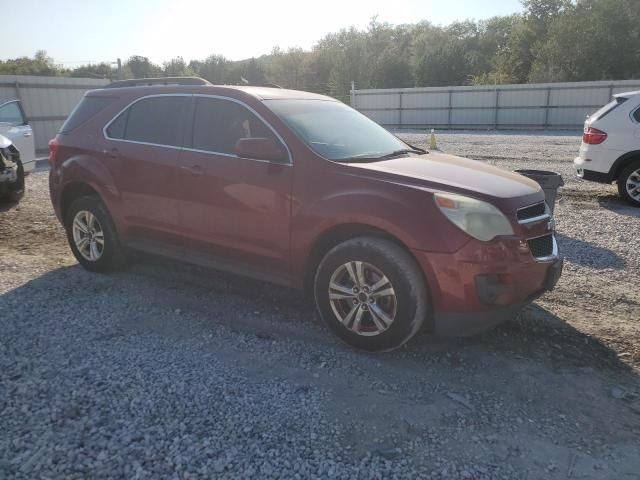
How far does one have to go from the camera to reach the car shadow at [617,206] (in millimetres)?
8016

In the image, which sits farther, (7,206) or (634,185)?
(7,206)

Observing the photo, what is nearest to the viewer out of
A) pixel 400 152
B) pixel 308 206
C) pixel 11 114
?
pixel 308 206

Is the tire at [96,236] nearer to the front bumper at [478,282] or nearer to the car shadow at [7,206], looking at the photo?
the front bumper at [478,282]

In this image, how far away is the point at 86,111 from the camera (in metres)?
5.41

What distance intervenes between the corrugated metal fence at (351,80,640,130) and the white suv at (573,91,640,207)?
675 inches

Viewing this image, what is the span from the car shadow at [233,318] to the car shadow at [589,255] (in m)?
1.65

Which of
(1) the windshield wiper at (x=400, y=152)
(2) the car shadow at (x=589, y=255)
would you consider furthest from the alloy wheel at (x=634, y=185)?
(1) the windshield wiper at (x=400, y=152)

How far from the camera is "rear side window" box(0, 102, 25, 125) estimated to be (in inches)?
433

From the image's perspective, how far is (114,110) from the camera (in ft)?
17.0

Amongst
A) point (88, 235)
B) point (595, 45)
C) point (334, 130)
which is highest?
point (595, 45)

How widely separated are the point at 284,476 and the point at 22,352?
2.34 meters

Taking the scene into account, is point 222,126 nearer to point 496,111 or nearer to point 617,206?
point 617,206

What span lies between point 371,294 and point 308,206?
798mm

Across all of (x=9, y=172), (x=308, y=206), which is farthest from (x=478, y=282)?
(x=9, y=172)
